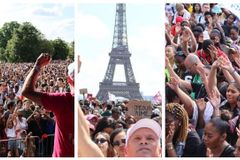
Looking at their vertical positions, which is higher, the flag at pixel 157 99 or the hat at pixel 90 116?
the flag at pixel 157 99

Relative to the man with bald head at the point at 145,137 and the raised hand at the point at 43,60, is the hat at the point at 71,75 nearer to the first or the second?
the raised hand at the point at 43,60

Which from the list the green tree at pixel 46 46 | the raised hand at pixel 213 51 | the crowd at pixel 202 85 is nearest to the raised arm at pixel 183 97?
the crowd at pixel 202 85

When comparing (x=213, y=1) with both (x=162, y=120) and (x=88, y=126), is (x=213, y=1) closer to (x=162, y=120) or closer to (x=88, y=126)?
(x=162, y=120)

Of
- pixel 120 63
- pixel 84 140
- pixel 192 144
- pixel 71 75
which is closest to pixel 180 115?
pixel 192 144

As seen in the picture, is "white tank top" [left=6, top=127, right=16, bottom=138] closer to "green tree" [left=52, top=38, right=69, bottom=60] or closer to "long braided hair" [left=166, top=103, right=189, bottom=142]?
"green tree" [left=52, top=38, right=69, bottom=60]

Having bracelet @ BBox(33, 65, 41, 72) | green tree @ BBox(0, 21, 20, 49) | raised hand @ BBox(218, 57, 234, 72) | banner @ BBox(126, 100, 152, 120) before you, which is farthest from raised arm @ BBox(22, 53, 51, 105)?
raised hand @ BBox(218, 57, 234, 72)

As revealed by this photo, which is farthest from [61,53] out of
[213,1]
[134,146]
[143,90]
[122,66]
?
[213,1]

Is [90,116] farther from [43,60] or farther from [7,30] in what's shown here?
[7,30]
